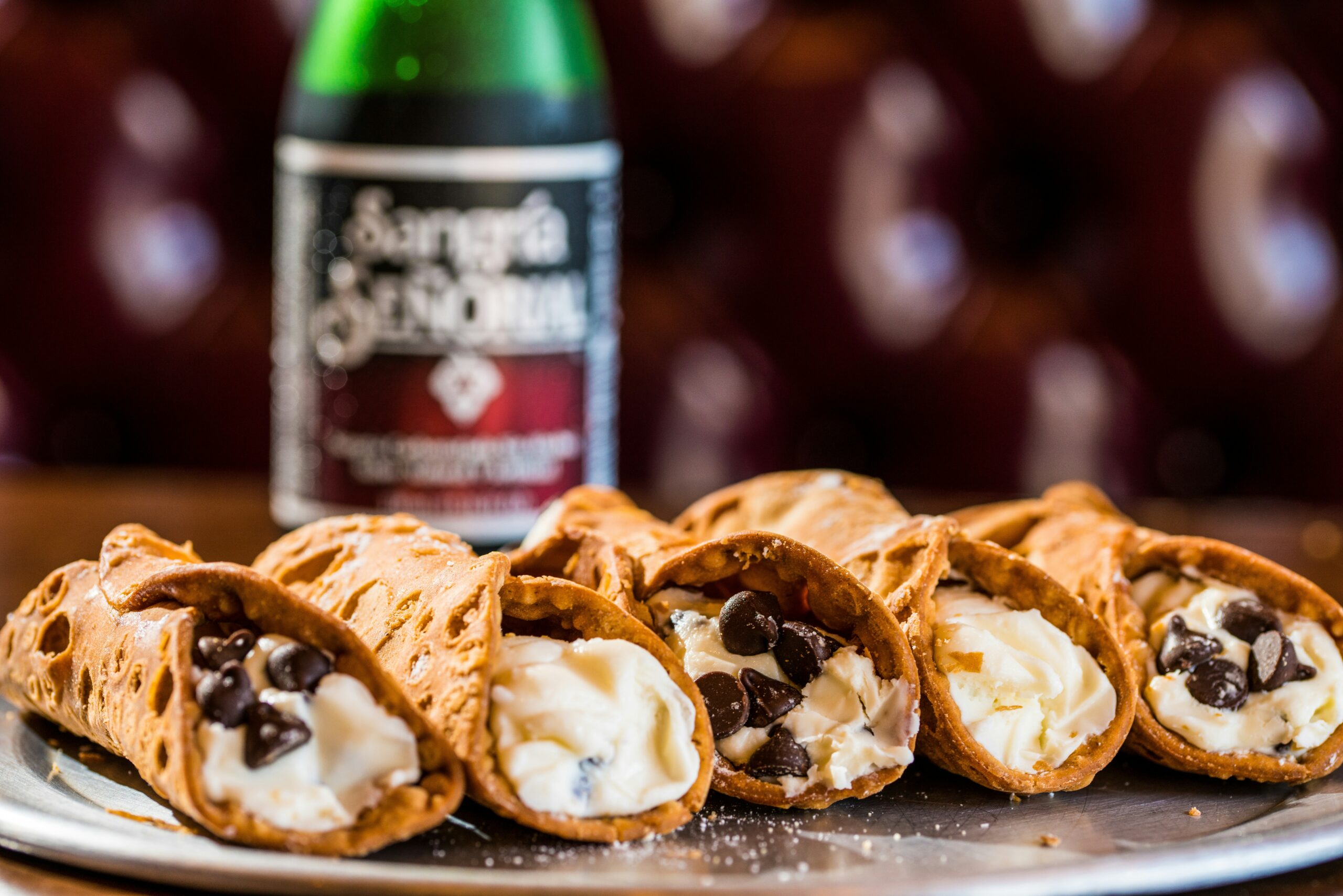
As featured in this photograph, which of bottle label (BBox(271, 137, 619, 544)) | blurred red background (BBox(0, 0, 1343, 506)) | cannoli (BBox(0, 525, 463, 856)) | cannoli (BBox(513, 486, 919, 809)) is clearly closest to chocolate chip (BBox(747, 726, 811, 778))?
cannoli (BBox(513, 486, 919, 809))

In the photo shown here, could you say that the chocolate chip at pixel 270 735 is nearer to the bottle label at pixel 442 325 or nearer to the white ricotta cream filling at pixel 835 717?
the white ricotta cream filling at pixel 835 717

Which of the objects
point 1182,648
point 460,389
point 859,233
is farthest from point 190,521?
point 1182,648

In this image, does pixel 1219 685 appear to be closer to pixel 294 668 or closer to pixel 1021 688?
pixel 1021 688

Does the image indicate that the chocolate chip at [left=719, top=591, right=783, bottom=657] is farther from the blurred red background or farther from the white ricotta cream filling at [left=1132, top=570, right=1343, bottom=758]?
the blurred red background

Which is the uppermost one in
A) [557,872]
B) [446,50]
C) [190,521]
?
[446,50]

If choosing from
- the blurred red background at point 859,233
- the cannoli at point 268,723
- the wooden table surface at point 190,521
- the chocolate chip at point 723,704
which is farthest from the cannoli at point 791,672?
the blurred red background at point 859,233
